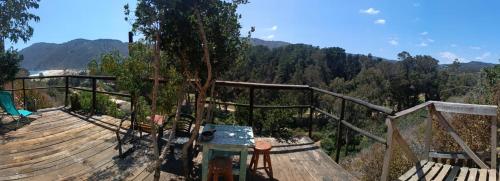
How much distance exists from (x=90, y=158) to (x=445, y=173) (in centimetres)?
424

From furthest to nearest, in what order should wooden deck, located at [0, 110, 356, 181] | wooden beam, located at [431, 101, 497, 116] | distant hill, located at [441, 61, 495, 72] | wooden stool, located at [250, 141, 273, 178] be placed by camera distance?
distant hill, located at [441, 61, 495, 72], wooden deck, located at [0, 110, 356, 181], wooden stool, located at [250, 141, 273, 178], wooden beam, located at [431, 101, 497, 116]

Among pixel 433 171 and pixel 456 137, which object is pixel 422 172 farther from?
pixel 456 137

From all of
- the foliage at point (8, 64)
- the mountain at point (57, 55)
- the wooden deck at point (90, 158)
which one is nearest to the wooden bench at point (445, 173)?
the wooden deck at point (90, 158)

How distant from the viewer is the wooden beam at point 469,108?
3.95 meters

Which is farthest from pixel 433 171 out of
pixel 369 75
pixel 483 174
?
pixel 369 75

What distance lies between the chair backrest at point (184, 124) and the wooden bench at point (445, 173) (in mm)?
2664

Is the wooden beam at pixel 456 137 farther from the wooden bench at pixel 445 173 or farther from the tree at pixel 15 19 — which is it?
the tree at pixel 15 19

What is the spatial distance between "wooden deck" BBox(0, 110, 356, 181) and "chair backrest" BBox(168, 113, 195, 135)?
430 millimetres

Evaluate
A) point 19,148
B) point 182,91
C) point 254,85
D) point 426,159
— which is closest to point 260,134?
point 254,85

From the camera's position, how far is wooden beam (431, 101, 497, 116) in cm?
395

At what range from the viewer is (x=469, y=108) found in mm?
4023

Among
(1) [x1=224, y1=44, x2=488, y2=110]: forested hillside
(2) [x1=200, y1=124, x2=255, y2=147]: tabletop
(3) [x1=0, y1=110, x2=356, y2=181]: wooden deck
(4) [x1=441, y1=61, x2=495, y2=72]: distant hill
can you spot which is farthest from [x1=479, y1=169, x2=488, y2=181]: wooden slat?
(1) [x1=224, y1=44, x2=488, y2=110]: forested hillside

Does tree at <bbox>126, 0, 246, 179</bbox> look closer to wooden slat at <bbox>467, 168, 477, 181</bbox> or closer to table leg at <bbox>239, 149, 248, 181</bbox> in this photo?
table leg at <bbox>239, 149, 248, 181</bbox>

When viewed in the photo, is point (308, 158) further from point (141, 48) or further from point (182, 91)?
point (141, 48)
